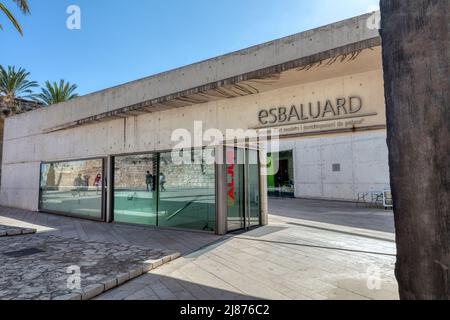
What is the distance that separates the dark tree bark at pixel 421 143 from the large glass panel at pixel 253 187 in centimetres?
656

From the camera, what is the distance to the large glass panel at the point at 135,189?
885cm

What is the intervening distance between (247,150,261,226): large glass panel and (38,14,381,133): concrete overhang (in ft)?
8.45

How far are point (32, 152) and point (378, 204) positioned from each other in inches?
661

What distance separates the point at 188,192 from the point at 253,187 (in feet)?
6.75

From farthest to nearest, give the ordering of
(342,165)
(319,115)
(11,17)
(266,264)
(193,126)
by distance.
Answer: (342,165) → (11,17) → (193,126) → (319,115) → (266,264)

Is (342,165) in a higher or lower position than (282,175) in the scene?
higher

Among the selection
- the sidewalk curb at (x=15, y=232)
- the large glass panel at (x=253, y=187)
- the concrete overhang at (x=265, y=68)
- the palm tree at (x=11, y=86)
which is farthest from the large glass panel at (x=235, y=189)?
the palm tree at (x=11, y=86)

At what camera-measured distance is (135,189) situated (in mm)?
9234

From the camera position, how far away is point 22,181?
13.5m

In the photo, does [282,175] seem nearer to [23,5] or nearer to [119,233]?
[119,233]

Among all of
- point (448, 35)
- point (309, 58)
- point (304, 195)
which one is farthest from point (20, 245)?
point (304, 195)

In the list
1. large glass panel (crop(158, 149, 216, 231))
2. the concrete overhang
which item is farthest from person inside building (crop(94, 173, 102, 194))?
large glass panel (crop(158, 149, 216, 231))

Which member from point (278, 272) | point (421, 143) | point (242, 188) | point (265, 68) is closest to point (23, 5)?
point (265, 68)

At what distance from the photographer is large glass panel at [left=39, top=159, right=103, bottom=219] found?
1033 cm
